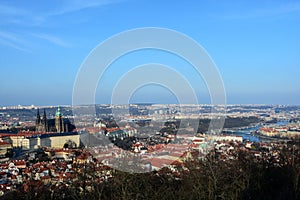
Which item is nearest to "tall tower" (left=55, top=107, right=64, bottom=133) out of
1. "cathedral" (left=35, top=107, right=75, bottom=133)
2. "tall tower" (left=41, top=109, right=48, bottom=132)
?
"cathedral" (left=35, top=107, right=75, bottom=133)

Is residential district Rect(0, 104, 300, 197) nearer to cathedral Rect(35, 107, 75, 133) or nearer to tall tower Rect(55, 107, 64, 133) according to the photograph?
cathedral Rect(35, 107, 75, 133)

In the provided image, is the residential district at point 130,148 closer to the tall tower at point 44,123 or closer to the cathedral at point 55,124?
the cathedral at point 55,124

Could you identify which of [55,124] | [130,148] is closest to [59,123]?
[55,124]

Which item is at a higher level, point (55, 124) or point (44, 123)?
point (44, 123)

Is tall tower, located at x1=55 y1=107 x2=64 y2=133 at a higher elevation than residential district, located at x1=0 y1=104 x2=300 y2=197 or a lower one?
lower

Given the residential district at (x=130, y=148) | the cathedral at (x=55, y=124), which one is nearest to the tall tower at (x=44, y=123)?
the cathedral at (x=55, y=124)

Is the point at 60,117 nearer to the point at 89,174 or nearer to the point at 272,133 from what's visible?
the point at 272,133

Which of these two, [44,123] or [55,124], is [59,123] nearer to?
[55,124]

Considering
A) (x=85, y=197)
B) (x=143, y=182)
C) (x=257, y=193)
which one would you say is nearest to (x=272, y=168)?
(x=257, y=193)
